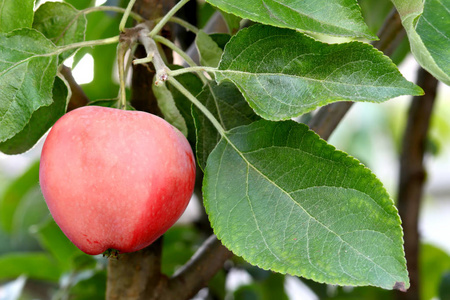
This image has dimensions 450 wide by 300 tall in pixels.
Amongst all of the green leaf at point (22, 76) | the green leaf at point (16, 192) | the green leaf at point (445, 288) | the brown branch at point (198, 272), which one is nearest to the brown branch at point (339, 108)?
the brown branch at point (198, 272)

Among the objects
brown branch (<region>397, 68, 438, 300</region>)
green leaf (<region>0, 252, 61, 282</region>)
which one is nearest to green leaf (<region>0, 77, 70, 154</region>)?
green leaf (<region>0, 252, 61, 282</region>)

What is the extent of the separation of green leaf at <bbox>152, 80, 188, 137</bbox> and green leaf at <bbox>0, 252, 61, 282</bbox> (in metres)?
0.46

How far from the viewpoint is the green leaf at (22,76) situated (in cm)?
34

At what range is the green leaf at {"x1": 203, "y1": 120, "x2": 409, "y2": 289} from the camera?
0.31 m

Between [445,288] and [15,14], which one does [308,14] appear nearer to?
[15,14]

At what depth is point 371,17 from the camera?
28.0 inches

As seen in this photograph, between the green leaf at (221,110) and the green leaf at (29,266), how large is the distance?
47cm

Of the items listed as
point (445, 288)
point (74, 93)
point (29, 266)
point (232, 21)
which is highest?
point (232, 21)

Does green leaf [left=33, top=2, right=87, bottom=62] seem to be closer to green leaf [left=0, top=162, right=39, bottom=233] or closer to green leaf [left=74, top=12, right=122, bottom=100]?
green leaf [left=74, top=12, right=122, bottom=100]

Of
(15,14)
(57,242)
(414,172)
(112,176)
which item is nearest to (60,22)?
(15,14)

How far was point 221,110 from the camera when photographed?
1.31 feet

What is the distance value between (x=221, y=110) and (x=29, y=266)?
1.67ft

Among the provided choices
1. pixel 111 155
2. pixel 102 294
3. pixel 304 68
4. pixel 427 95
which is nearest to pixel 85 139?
pixel 111 155

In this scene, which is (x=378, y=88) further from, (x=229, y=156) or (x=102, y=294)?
(x=102, y=294)
